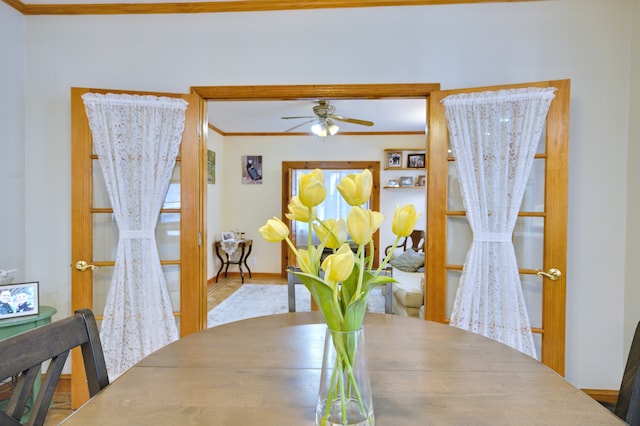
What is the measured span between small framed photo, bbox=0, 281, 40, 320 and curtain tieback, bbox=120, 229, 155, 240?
0.53m

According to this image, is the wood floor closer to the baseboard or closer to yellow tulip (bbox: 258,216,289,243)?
yellow tulip (bbox: 258,216,289,243)

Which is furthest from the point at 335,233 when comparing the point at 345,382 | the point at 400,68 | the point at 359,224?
the point at 400,68

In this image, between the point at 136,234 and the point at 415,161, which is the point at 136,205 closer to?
the point at 136,234

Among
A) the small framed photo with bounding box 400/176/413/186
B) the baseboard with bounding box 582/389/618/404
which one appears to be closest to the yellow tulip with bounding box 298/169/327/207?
the baseboard with bounding box 582/389/618/404

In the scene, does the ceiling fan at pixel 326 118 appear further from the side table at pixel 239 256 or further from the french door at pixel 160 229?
the side table at pixel 239 256

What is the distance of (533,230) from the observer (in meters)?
2.04

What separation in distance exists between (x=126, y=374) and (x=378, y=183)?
5.30 m

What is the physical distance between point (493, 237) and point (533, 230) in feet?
0.91

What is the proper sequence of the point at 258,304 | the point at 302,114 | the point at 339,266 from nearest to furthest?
the point at 339,266 → the point at 258,304 → the point at 302,114

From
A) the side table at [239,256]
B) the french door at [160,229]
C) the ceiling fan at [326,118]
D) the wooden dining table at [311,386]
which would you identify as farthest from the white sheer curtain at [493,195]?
the side table at [239,256]

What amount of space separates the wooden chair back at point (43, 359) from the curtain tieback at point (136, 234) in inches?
49.1

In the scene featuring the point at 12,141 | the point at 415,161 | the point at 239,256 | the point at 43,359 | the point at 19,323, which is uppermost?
the point at 415,161

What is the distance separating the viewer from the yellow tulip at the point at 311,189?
0.67 m

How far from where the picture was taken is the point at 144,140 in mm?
2088
